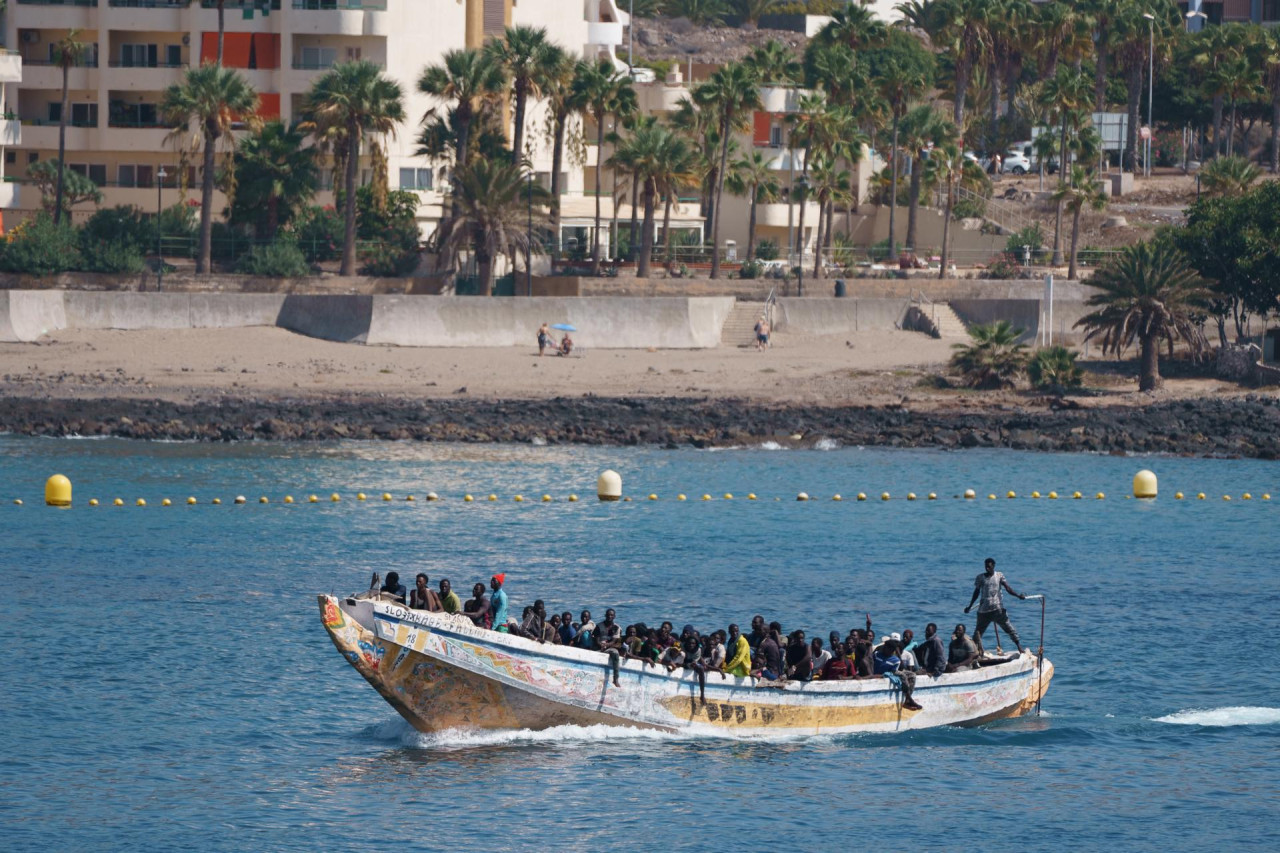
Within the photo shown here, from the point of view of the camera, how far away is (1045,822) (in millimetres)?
27484

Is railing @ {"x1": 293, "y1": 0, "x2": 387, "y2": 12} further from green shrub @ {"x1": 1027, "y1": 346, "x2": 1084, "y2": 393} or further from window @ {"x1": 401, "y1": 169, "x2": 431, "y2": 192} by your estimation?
green shrub @ {"x1": 1027, "y1": 346, "x2": 1084, "y2": 393}


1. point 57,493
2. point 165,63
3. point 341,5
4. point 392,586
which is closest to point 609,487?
point 57,493

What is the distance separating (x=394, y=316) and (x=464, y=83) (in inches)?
499

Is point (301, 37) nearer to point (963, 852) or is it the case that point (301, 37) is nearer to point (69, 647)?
point (69, 647)

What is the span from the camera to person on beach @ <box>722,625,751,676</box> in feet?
94.7

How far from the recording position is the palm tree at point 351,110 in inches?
2982

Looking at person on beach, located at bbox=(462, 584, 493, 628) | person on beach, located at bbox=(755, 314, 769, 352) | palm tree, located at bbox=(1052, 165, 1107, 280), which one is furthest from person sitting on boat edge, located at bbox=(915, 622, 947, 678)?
palm tree, located at bbox=(1052, 165, 1107, 280)

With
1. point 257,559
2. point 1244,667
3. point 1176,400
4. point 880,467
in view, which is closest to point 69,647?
point 257,559

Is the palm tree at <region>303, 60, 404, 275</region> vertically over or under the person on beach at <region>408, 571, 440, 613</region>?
over

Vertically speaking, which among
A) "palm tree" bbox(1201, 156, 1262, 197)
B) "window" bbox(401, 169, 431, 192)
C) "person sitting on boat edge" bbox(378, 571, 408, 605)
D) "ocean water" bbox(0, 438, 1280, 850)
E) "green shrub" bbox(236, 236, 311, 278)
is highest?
"palm tree" bbox(1201, 156, 1262, 197)

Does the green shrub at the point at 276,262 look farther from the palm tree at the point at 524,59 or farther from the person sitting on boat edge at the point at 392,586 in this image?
the person sitting on boat edge at the point at 392,586

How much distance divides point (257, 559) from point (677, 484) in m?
14.7

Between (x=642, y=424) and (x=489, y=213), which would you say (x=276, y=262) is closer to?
(x=489, y=213)

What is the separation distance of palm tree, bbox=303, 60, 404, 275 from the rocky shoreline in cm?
1404
